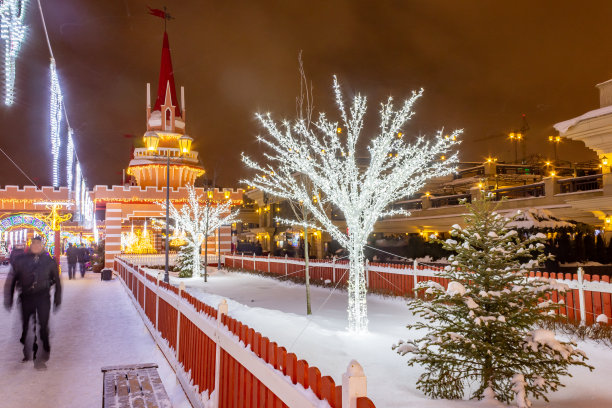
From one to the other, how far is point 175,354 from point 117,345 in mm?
2855

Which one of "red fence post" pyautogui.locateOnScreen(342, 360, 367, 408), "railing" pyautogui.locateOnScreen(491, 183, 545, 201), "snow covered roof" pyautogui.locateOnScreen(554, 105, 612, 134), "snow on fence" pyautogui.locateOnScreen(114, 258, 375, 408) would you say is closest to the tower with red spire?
"railing" pyautogui.locateOnScreen(491, 183, 545, 201)

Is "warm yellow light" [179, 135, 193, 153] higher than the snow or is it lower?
higher

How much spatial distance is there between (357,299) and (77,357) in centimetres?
520

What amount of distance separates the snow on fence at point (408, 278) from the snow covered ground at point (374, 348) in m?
0.76

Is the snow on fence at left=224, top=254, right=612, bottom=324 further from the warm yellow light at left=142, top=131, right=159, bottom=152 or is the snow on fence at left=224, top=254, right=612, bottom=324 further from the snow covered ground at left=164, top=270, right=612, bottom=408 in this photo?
the warm yellow light at left=142, top=131, right=159, bottom=152

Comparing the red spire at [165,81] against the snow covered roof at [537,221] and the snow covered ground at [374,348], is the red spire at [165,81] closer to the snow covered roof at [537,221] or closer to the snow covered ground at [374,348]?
the snow covered ground at [374,348]

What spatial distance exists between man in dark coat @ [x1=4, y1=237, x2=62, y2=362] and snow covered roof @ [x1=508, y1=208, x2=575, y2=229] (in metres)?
15.8

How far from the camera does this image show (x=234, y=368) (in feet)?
13.5

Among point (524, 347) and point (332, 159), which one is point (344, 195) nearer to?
point (332, 159)

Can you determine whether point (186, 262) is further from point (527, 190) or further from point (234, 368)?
point (234, 368)

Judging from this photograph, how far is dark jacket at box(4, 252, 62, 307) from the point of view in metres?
7.50

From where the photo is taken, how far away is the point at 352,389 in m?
2.43

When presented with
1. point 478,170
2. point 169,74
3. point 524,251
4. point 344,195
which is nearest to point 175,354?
point 344,195

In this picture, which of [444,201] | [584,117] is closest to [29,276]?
[584,117]
